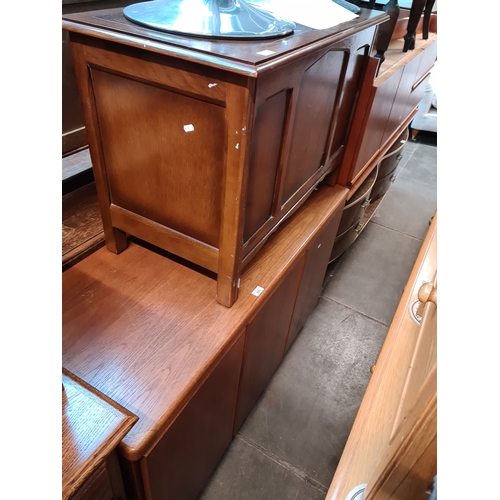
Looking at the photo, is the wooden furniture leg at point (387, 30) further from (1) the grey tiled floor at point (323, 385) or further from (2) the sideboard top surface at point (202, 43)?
(1) the grey tiled floor at point (323, 385)

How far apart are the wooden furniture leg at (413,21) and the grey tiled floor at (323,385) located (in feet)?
3.79

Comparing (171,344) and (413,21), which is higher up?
(413,21)

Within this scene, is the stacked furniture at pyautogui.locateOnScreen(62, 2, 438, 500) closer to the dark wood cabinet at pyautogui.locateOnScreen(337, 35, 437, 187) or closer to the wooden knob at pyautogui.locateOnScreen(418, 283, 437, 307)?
the dark wood cabinet at pyautogui.locateOnScreen(337, 35, 437, 187)

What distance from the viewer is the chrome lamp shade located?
0.73m

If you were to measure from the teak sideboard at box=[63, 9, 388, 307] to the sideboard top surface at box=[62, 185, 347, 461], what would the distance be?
7 centimetres

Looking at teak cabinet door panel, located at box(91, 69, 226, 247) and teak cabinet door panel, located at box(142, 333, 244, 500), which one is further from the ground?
teak cabinet door panel, located at box(91, 69, 226, 247)

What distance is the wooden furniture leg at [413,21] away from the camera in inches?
69.9

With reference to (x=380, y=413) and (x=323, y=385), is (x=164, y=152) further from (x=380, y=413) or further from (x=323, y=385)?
(x=323, y=385)

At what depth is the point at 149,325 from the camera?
0.93 metres

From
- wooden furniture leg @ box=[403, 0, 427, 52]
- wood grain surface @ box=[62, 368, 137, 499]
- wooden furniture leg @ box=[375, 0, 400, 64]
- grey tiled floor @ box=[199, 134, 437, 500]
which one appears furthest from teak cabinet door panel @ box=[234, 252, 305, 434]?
wooden furniture leg @ box=[403, 0, 427, 52]

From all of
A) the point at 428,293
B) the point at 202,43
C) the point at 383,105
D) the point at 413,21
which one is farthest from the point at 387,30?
the point at 428,293

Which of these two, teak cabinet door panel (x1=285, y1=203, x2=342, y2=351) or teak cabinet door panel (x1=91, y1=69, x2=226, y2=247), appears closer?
teak cabinet door panel (x1=91, y1=69, x2=226, y2=247)

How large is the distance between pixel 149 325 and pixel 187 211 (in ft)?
0.94
